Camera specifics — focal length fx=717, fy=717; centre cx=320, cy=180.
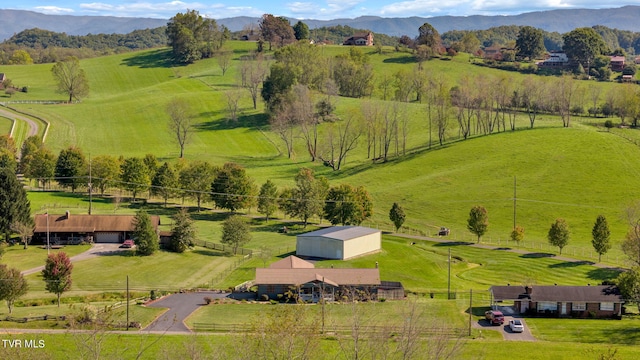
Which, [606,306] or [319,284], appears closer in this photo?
[606,306]

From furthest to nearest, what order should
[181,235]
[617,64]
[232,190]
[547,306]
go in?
[617,64], [232,190], [181,235], [547,306]

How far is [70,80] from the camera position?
150875 millimetres

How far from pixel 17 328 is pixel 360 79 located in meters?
114

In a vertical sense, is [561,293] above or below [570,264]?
above

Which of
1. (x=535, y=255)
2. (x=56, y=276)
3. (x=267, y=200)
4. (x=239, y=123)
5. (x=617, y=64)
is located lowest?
(x=535, y=255)

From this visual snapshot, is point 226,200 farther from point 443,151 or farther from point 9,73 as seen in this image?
point 9,73

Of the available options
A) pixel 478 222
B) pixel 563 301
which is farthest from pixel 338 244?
pixel 563 301

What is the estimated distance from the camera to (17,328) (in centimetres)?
4678

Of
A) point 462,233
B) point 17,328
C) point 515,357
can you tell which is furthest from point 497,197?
point 17,328

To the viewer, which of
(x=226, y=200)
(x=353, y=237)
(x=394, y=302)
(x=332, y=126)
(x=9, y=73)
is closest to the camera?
(x=394, y=302)

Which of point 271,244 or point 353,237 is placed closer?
point 353,237

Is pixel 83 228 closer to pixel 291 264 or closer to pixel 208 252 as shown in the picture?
pixel 208 252

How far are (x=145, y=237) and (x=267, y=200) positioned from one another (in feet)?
64.9

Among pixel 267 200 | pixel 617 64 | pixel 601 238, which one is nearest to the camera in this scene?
pixel 601 238
